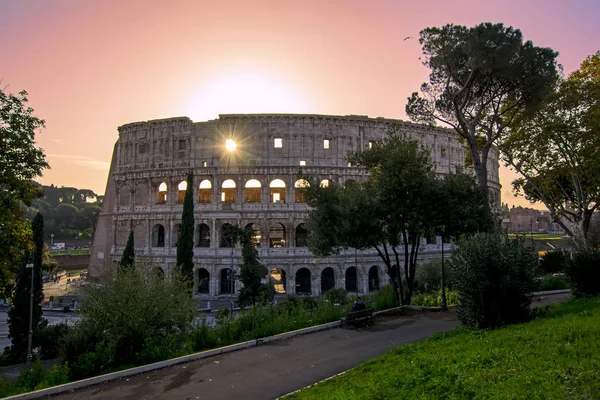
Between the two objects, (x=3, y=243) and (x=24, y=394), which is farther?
(x=3, y=243)

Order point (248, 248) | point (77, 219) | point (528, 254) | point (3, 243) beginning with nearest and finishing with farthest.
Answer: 1. point (528, 254)
2. point (3, 243)
3. point (248, 248)
4. point (77, 219)

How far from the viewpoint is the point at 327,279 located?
30656 millimetres

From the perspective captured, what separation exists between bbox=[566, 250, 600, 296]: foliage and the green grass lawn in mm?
3006

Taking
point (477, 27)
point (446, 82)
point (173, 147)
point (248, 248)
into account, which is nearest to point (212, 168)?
point (173, 147)

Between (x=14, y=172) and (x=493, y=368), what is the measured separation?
11524mm

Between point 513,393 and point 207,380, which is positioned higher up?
point 513,393

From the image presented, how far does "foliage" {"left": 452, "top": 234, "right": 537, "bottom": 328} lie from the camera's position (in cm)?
828

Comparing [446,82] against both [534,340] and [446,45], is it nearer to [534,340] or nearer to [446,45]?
[446,45]

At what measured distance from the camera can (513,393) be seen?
4402 mm

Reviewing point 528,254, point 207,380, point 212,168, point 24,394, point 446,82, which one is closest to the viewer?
point 24,394

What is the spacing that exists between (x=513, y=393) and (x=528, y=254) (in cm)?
530

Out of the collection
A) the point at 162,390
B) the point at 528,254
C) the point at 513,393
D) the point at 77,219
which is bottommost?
the point at 162,390

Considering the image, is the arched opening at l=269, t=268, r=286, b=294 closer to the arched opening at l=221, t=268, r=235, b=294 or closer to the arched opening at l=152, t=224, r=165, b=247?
the arched opening at l=221, t=268, r=235, b=294

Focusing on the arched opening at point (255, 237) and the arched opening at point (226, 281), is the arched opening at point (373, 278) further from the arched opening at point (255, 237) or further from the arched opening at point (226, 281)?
the arched opening at point (226, 281)
